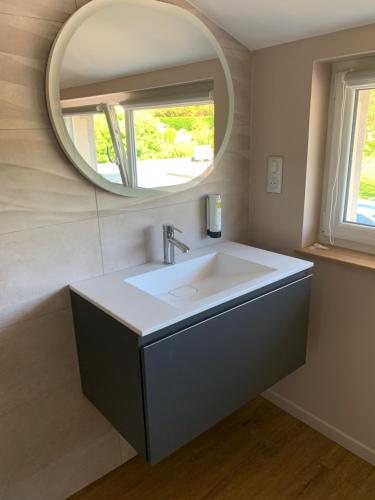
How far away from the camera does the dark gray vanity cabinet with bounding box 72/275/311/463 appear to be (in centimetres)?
118

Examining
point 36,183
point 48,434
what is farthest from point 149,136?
point 48,434

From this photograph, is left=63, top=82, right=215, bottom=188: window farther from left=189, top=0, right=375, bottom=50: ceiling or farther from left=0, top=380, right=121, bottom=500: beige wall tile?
left=0, top=380, right=121, bottom=500: beige wall tile

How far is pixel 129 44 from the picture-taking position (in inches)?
55.3

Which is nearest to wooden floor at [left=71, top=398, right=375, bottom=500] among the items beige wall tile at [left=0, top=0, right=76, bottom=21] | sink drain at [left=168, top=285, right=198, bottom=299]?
sink drain at [left=168, top=285, right=198, bottom=299]

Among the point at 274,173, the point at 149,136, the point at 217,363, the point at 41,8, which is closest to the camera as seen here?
the point at 41,8

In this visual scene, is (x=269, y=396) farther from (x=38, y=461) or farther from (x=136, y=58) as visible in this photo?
(x=136, y=58)

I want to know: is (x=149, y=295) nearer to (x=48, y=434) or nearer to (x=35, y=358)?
(x=35, y=358)

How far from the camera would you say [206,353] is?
128 centimetres

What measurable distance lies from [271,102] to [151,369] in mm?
1301

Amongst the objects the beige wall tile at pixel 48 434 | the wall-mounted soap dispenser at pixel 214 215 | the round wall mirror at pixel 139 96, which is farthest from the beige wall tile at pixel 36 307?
the wall-mounted soap dispenser at pixel 214 215

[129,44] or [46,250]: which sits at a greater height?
[129,44]

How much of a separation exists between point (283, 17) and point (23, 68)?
3.19 feet

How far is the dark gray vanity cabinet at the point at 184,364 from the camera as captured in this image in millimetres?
1177

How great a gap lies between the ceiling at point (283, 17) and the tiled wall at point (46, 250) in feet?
0.27
